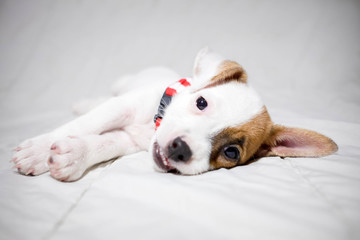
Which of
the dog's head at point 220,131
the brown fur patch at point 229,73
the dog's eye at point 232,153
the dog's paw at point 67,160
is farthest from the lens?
the brown fur patch at point 229,73

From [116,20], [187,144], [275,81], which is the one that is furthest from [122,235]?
[116,20]

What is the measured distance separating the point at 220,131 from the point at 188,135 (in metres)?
0.22

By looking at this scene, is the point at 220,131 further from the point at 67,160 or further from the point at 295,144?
the point at 67,160

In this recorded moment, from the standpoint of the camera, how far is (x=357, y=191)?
3.75 feet

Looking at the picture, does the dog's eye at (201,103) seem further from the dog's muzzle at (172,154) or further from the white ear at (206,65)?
the dog's muzzle at (172,154)

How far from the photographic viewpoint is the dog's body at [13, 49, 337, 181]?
136 cm

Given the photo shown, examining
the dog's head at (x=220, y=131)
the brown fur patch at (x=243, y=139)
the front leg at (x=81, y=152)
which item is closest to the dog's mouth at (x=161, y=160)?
the dog's head at (x=220, y=131)

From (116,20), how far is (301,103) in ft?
10.1

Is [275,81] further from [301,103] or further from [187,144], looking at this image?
[187,144]

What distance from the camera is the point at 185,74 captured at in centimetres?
366

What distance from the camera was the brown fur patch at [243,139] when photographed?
4.76 ft

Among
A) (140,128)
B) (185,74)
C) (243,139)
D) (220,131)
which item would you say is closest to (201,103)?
(220,131)

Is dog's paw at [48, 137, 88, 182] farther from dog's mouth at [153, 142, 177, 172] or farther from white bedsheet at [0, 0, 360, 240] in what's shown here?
dog's mouth at [153, 142, 177, 172]

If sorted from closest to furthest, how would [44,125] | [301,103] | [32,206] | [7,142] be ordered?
[32,206] < [7,142] < [44,125] < [301,103]
